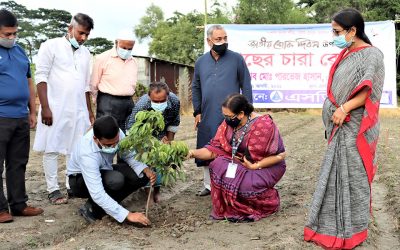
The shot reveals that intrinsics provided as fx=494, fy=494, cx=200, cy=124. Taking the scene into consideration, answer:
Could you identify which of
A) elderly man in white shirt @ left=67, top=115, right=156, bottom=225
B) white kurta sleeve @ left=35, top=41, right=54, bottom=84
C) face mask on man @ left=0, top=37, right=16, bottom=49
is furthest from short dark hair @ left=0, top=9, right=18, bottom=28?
elderly man in white shirt @ left=67, top=115, right=156, bottom=225

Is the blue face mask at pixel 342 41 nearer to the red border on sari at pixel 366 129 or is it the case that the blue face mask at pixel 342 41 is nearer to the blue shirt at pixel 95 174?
the red border on sari at pixel 366 129

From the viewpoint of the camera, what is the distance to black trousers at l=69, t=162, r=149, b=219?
4.30 meters

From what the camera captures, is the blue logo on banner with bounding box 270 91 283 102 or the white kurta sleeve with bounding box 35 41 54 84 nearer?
the white kurta sleeve with bounding box 35 41 54 84

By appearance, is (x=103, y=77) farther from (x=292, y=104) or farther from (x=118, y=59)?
(x=292, y=104)

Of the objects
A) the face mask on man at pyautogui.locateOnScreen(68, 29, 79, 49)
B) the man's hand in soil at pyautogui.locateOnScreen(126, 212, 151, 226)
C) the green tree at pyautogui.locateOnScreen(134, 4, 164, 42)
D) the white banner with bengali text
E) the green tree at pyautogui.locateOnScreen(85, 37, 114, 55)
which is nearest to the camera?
the man's hand in soil at pyautogui.locateOnScreen(126, 212, 151, 226)

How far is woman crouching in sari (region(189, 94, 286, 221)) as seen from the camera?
169 inches

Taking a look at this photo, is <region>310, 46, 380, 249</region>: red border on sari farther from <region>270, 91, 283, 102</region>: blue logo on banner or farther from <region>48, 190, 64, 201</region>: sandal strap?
<region>270, 91, 283, 102</region>: blue logo on banner

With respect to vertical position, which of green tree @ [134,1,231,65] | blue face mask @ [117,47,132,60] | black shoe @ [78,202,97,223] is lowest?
black shoe @ [78,202,97,223]

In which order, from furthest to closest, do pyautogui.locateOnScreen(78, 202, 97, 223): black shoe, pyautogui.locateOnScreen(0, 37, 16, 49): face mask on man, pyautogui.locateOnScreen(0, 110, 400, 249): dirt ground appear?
pyautogui.locateOnScreen(78, 202, 97, 223): black shoe → pyautogui.locateOnScreen(0, 37, 16, 49): face mask on man → pyautogui.locateOnScreen(0, 110, 400, 249): dirt ground

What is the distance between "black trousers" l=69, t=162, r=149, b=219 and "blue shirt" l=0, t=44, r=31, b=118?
78cm

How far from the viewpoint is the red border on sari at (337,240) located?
360 centimetres

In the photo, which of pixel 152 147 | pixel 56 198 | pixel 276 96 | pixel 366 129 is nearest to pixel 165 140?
pixel 152 147

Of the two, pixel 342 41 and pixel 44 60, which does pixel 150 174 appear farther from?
pixel 342 41

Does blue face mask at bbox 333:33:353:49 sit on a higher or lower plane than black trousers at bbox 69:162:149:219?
higher
